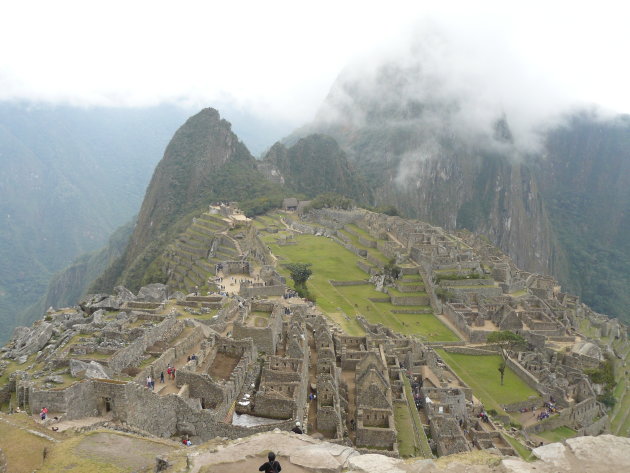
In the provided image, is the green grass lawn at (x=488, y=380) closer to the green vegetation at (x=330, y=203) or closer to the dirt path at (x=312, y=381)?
the dirt path at (x=312, y=381)

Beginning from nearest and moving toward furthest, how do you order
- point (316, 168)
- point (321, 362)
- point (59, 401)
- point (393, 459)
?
1. point (393, 459)
2. point (59, 401)
3. point (321, 362)
4. point (316, 168)

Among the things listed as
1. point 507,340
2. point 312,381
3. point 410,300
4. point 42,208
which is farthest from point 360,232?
point 42,208

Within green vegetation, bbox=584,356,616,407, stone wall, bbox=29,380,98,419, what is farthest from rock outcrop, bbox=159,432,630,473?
green vegetation, bbox=584,356,616,407

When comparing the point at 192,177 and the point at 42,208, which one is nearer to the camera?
the point at 192,177

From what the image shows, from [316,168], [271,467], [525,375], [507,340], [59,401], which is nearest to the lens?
[271,467]

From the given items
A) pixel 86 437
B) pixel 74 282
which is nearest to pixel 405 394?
pixel 86 437

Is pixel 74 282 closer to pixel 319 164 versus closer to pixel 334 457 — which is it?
pixel 319 164

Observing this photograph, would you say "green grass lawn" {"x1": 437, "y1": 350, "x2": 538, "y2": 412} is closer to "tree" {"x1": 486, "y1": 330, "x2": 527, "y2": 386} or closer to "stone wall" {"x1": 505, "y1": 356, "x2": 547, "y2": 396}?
"stone wall" {"x1": 505, "y1": 356, "x2": 547, "y2": 396}

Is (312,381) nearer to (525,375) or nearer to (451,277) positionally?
(525,375)
